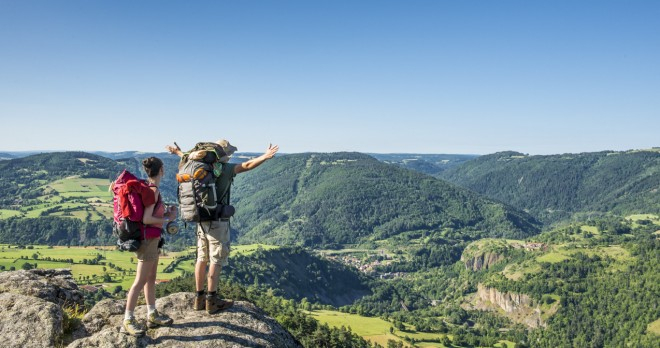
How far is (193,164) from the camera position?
10.7m

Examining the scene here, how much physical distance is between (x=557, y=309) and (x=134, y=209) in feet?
713

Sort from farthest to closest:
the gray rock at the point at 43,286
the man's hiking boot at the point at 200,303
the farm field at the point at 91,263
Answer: the farm field at the point at 91,263
the gray rock at the point at 43,286
the man's hiking boot at the point at 200,303

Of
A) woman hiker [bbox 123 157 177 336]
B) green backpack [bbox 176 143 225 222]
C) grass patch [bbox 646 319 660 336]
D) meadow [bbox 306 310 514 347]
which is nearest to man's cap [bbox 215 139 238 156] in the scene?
green backpack [bbox 176 143 225 222]

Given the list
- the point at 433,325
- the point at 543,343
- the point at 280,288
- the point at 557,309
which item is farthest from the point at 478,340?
the point at 280,288

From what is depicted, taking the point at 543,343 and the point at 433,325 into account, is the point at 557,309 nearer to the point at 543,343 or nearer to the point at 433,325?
the point at 543,343

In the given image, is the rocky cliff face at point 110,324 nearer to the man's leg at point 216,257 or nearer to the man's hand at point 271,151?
the man's leg at point 216,257

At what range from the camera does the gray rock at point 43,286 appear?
11.1 m

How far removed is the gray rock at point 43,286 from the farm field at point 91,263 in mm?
113977

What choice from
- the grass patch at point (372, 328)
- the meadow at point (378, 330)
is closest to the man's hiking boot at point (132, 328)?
the meadow at point (378, 330)

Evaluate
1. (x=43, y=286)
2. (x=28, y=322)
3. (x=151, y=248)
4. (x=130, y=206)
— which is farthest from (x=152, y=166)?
(x=43, y=286)

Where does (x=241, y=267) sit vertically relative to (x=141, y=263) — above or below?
below

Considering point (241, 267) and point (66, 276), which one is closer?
point (66, 276)

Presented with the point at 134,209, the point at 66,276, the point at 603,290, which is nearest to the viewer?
the point at 134,209

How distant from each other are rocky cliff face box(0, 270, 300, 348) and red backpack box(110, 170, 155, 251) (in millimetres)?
1962
